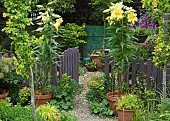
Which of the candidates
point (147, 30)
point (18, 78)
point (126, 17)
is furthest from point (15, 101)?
point (147, 30)

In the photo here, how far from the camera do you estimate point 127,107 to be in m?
4.54

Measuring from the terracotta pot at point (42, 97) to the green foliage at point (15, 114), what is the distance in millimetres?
767

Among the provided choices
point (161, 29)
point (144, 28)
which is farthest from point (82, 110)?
point (144, 28)

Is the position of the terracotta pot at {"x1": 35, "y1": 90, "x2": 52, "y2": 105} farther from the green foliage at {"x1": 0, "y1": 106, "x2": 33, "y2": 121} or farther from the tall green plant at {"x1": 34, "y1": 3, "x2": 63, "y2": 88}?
the green foliage at {"x1": 0, "y1": 106, "x2": 33, "y2": 121}

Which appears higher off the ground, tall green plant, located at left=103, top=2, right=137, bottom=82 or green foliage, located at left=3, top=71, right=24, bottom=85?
tall green plant, located at left=103, top=2, right=137, bottom=82

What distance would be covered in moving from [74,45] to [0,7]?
7.59 ft

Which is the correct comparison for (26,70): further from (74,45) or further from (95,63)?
(74,45)

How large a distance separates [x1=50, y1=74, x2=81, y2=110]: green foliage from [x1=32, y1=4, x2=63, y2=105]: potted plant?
0.43 feet

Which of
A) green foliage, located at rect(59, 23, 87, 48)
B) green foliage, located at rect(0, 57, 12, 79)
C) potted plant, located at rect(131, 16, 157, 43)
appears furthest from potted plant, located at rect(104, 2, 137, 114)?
green foliage, located at rect(59, 23, 87, 48)

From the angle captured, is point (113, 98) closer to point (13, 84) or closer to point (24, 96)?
point (24, 96)

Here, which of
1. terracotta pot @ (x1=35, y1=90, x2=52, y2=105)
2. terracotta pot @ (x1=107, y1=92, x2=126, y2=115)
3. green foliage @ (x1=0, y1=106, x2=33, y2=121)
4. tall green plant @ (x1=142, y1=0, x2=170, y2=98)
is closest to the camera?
green foliage @ (x1=0, y1=106, x2=33, y2=121)

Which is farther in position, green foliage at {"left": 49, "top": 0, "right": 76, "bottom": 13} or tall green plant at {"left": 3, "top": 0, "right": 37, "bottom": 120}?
green foliage at {"left": 49, "top": 0, "right": 76, "bottom": 13}

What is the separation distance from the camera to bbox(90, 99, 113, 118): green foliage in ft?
16.3

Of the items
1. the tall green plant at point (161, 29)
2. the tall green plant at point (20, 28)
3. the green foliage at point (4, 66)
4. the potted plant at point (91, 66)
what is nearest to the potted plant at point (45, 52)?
the green foliage at point (4, 66)
